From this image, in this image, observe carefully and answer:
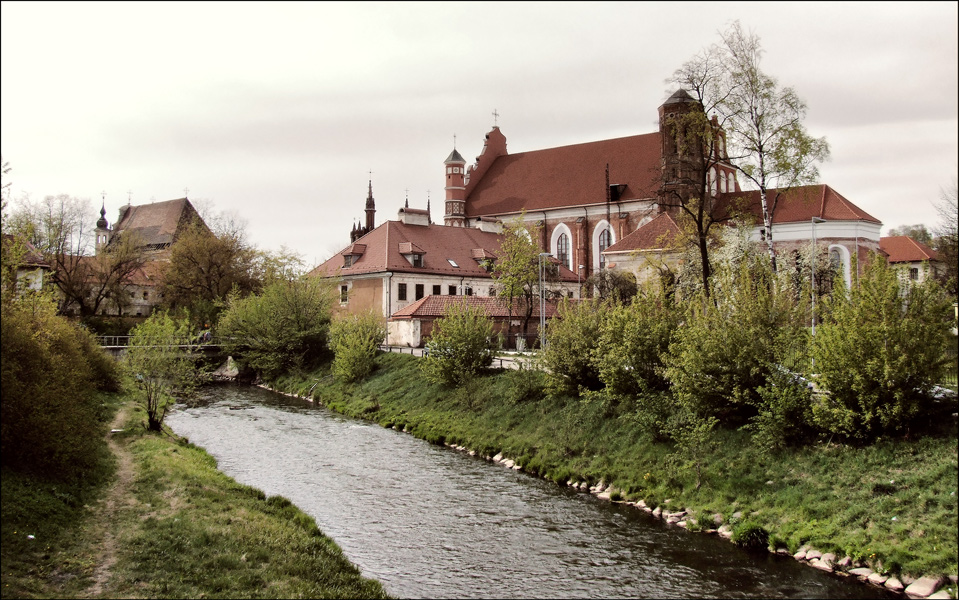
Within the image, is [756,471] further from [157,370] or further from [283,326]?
[283,326]

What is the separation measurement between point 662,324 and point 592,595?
12.2m

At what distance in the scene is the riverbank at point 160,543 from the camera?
11039mm

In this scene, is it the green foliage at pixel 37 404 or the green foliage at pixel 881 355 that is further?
the green foliage at pixel 881 355

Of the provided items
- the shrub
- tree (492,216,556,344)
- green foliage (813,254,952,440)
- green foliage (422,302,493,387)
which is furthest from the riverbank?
tree (492,216,556,344)

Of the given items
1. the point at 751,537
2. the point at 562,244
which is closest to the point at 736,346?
the point at 751,537

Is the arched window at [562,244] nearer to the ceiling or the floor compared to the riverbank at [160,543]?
nearer to the ceiling

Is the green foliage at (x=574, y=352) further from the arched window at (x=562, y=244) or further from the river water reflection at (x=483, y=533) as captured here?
the arched window at (x=562, y=244)

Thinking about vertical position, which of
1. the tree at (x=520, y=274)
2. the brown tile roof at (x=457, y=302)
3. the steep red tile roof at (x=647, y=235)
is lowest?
the brown tile roof at (x=457, y=302)

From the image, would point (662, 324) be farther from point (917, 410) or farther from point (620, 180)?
point (620, 180)

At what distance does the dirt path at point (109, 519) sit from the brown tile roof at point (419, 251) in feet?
103

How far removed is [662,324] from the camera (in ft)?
77.6

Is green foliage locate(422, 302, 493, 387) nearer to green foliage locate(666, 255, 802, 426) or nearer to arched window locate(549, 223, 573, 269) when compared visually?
green foliage locate(666, 255, 802, 426)

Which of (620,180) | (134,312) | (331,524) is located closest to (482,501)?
(331,524)

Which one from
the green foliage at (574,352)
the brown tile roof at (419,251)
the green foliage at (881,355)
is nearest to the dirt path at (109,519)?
the green foliage at (574,352)
